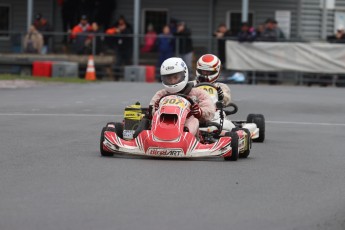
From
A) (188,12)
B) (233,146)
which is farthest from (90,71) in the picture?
(233,146)

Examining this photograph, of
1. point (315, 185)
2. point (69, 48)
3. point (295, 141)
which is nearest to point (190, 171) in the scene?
point (315, 185)

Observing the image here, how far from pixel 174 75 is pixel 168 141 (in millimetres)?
1144

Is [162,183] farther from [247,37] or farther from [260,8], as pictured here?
[260,8]

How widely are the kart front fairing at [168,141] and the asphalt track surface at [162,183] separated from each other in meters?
0.12

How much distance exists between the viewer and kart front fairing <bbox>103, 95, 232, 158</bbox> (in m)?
11.7

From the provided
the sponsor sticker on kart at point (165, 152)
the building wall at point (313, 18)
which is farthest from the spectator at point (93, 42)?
the sponsor sticker on kart at point (165, 152)

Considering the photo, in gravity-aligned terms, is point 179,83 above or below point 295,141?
above

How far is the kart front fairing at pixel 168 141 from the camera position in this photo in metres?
11.7

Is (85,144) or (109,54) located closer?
(85,144)

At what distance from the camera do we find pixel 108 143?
12.0 m

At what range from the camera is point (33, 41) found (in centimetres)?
3331

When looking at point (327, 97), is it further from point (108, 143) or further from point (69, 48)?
point (108, 143)

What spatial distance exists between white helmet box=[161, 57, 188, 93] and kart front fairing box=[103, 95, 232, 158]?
504mm

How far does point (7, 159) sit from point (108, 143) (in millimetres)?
Answer: 1150
